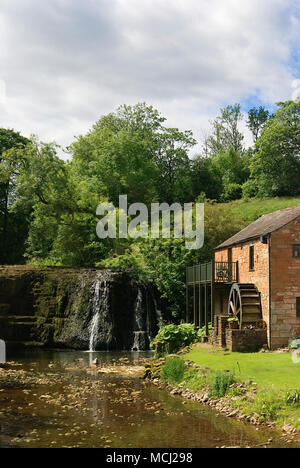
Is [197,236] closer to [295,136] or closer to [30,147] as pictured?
[30,147]

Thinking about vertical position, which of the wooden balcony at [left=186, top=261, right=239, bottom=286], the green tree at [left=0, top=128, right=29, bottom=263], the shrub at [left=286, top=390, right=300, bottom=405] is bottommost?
the shrub at [left=286, top=390, right=300, bottom=405]

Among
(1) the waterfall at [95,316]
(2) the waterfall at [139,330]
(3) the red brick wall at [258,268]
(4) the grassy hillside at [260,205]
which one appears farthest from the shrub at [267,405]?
(4) the grassy hillside at [260,205]

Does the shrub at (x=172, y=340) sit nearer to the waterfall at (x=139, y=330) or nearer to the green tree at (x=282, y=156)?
the waterfall at (x=139, y=330)

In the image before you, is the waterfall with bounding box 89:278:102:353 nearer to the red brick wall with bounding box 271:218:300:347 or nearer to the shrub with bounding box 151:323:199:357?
the shrub with bounding box 151:323:199:357

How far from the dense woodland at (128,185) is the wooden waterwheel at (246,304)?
6.84m

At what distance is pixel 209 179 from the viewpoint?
5944 cm

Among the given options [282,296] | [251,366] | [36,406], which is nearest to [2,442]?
[36,406]

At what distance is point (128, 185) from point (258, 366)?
3547 cm

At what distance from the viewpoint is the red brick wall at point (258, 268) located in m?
21.5

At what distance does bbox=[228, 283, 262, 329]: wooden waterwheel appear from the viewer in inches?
844

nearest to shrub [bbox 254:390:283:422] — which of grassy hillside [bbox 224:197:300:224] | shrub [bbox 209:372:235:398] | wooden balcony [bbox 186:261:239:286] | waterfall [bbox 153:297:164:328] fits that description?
shrub [bbox 209:372:235:398]

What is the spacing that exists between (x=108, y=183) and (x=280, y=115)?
2103 cm

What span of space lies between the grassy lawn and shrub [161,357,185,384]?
0.64 metres

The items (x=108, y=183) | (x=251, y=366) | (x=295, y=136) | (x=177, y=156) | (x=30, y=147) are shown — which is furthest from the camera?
(x=177, y=156)
